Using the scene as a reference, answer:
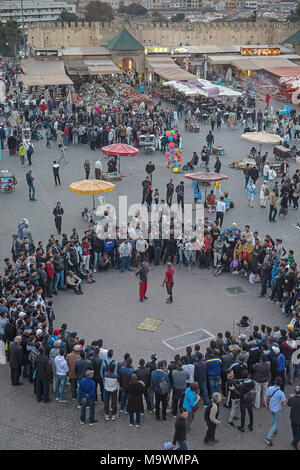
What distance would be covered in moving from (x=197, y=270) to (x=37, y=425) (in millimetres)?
7966

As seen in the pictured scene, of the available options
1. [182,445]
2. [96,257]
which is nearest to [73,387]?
[182,445]

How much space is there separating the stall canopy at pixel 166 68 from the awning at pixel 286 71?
6608 millimetres

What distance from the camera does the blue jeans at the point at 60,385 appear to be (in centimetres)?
1132

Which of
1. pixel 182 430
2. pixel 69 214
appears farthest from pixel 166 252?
pixel 182 430

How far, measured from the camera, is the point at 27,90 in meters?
41.5

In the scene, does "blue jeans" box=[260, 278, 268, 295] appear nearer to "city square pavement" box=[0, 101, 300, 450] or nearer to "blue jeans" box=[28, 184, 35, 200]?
"city square pavement" box=[0, 101, 300, 450]

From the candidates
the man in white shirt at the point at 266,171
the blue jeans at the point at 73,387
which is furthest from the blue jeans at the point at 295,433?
the man in white shirt at the point at 266,171

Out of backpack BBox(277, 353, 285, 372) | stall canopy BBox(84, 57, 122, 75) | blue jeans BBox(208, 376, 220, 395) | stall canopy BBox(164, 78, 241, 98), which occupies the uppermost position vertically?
stall canopy BBox(84, 57, 122, 75)

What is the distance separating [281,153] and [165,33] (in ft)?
101

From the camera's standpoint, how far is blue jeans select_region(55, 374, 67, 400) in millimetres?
11320

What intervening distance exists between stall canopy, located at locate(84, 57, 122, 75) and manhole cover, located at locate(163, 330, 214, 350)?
3040 centimetres

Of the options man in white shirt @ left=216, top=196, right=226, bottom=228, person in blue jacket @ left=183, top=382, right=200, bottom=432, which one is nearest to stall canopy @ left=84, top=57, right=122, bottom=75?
man in white shirt @ left=216, top=196, right=226, bottom=228

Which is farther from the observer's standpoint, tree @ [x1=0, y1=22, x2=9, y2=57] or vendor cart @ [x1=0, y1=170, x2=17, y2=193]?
tree @ [x1=0, y1=22, x2=9, y2=57]

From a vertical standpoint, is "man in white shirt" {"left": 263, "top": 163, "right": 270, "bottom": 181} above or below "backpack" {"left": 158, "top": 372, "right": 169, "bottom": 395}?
above
